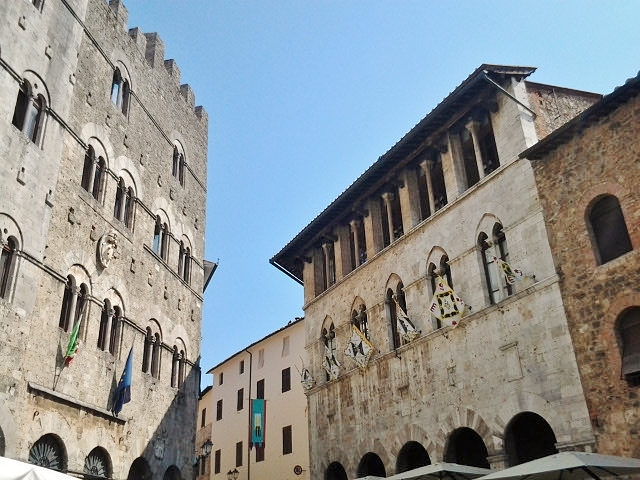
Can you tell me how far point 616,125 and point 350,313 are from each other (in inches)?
435

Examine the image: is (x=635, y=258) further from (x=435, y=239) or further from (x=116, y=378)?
(x=116, y=378)

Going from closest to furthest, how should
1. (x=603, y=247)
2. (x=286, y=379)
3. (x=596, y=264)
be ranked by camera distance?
1. (x=596, y=264)
2. (x=603, y=247)
3. (x=286, y=379)

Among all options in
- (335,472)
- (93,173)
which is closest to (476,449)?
(335,472)

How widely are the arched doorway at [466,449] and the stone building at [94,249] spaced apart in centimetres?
885

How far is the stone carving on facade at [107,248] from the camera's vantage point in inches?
670

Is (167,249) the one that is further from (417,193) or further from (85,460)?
(417,193)

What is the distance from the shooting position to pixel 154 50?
909 inches

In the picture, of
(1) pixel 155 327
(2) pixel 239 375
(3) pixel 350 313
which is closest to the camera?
(1) pixel 155 327

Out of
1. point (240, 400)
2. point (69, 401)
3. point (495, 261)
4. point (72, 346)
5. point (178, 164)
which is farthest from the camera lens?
point (240, 400)

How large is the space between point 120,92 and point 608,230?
15058 millimetres

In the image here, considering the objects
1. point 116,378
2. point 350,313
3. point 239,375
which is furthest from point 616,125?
point 239,375

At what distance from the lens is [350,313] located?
845 inches

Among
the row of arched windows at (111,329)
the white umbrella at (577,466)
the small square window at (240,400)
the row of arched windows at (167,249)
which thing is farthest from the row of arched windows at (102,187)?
the small square window at (240,400)

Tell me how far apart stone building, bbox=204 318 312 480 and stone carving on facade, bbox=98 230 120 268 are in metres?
11.7
